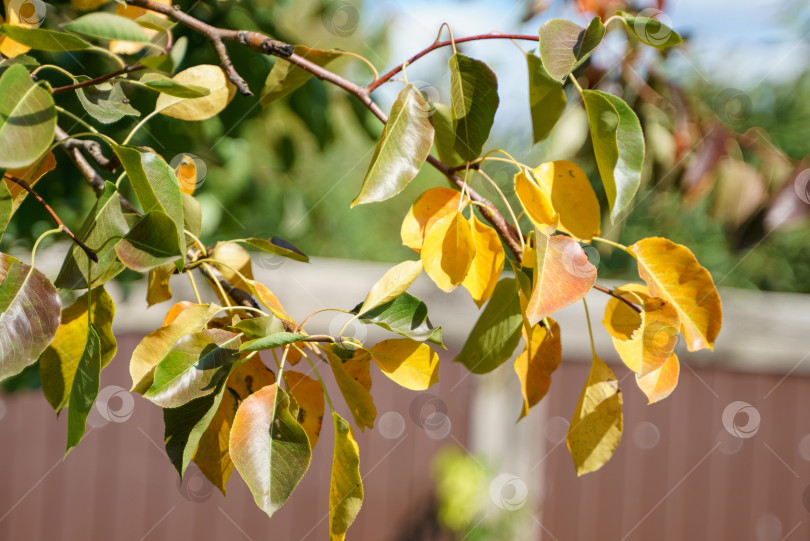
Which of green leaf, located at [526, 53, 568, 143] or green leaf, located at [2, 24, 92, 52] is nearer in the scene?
green leaf, located at [2, 24, 92, 52]

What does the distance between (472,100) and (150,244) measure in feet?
0.65

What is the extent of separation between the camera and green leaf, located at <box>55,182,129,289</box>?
13.2 inches

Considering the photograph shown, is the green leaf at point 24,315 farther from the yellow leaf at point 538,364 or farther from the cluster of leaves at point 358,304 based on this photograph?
Result: the yellow leaf at point 538,364

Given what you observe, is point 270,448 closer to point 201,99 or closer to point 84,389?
point 84,389

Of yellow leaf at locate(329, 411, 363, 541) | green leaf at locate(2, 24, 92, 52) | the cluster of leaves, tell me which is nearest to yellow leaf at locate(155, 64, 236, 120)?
the cluster of leaves

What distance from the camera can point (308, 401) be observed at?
0.40m

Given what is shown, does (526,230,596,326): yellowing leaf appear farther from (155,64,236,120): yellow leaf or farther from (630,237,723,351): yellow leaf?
(155,64,236,120): yellow leaf

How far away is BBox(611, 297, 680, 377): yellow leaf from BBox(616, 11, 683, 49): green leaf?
5.4 inches

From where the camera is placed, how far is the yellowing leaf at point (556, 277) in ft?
1.03

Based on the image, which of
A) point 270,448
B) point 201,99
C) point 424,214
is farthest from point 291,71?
point 270,448

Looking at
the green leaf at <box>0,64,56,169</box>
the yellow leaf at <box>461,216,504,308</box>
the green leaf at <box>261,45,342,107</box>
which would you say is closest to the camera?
the green leaf at <box>0,64,56,169</box>

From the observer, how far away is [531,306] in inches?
12.4

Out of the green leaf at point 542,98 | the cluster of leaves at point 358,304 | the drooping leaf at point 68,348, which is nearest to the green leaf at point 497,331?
the cluster of leaves at point 358,304

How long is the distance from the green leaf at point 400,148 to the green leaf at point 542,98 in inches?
3.2
